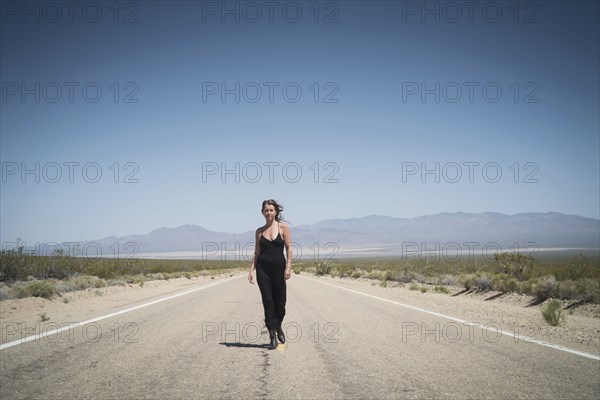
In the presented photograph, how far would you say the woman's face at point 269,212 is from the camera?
6453 millimetres

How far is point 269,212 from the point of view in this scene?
21.2ft

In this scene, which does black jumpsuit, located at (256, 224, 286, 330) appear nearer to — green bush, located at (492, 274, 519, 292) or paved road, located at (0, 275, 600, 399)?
paved road, located at (0, 275, 600, 399)

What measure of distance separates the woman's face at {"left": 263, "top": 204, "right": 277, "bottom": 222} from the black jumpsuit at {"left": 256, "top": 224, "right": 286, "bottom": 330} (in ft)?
0.91

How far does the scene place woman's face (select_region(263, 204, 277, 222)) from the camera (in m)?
6.45

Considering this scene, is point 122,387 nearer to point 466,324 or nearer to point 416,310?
point 466,324

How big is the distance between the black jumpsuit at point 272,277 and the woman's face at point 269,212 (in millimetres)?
278

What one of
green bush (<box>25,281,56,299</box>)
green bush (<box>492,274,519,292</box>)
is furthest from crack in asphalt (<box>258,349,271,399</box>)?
green bush (<box>492,274,519,292</box>)

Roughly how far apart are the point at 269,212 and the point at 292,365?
7.36 feet

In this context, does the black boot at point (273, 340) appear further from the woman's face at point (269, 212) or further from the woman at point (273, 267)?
the woman's face at point (269, 212)

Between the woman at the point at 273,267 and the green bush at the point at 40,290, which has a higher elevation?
the woman at the point at 273,267

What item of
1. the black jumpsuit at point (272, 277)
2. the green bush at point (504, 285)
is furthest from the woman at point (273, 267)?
the green bush at point (504, 285)

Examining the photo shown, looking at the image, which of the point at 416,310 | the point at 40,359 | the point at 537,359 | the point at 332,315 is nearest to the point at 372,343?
the point at 537,359

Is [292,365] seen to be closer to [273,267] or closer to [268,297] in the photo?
[268,297]

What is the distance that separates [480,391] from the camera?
13.8ft
